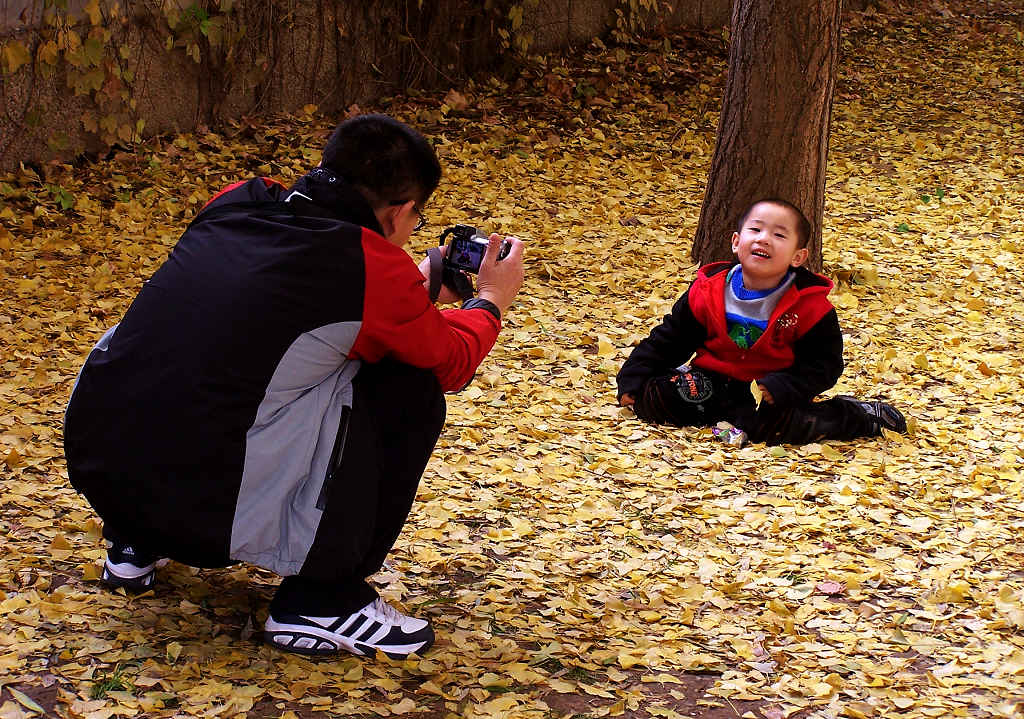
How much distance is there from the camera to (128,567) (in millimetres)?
2770

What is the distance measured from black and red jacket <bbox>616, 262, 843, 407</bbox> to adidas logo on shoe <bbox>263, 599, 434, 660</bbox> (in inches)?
75.7

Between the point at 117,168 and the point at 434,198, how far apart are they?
195cm

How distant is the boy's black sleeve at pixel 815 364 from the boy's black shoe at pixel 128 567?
2.27 meters

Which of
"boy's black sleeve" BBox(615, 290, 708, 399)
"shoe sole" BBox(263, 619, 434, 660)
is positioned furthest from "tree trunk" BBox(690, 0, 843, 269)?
"shoe sole" BBox(263, 619, 434, 660)

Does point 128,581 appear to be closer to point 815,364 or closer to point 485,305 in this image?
point 485,305

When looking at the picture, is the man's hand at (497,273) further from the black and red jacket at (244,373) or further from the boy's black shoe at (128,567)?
the boy's black shoe at (128,567)

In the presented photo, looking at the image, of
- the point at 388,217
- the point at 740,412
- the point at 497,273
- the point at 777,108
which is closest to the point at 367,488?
the point at 388,217

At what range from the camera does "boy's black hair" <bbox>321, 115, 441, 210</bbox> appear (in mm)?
2498

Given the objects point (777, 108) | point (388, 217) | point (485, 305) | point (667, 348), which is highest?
point (777, 108)

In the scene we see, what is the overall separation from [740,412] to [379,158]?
7.05 feet

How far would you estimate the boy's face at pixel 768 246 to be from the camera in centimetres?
416

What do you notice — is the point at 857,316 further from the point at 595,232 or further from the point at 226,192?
the point at 226,192

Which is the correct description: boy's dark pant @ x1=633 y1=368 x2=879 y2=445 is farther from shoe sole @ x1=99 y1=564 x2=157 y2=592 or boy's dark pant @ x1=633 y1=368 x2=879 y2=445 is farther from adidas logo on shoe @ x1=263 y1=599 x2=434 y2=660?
shoe sole @ x1=99 y1=564 x2=157 y2=592

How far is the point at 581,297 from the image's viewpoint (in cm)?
564
